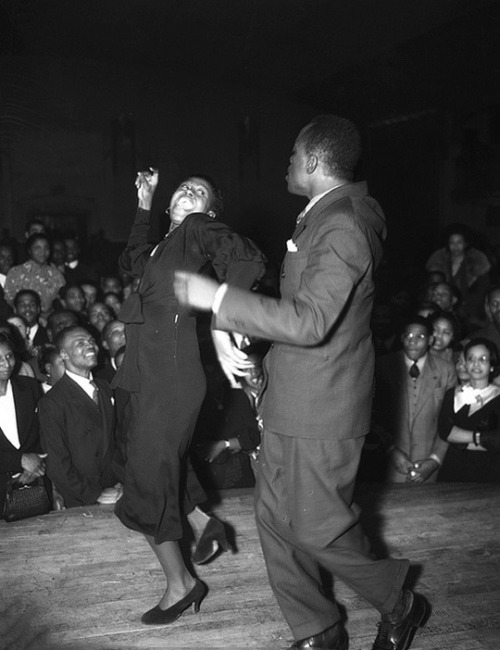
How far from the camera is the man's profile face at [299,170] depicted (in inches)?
80.6

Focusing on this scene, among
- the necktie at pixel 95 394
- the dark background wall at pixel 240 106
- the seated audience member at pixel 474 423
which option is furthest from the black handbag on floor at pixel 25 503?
the dark background wall at pixel 240 106

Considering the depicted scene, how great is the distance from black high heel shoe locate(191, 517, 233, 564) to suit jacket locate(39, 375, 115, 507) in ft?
4.20

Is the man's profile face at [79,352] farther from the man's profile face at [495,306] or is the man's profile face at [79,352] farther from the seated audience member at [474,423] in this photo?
the man's profile face at [495,306]

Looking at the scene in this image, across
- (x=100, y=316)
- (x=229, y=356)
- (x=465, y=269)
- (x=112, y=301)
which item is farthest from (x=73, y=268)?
(x=229, y=356)

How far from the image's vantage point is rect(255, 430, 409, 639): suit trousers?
2.01 meters

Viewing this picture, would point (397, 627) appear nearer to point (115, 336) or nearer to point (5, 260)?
point (115, 336)

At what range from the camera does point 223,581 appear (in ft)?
8.95

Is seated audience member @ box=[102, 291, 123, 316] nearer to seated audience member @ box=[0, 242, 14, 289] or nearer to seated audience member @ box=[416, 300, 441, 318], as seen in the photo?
seated audience member @ box=[0, 242, 14, 289]

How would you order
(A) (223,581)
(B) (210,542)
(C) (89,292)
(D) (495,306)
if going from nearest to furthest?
(B) (210,542)
(A) (223,581)
(D) (495,306)
(C) (89,292)

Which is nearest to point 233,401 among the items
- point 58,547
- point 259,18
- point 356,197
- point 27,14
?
point 58,547

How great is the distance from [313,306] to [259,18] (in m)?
8.71

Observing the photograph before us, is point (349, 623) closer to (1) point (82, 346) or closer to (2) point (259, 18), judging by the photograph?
(1) point (82, 346)

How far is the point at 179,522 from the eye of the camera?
242 centimetres

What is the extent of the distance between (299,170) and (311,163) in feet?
0.14
